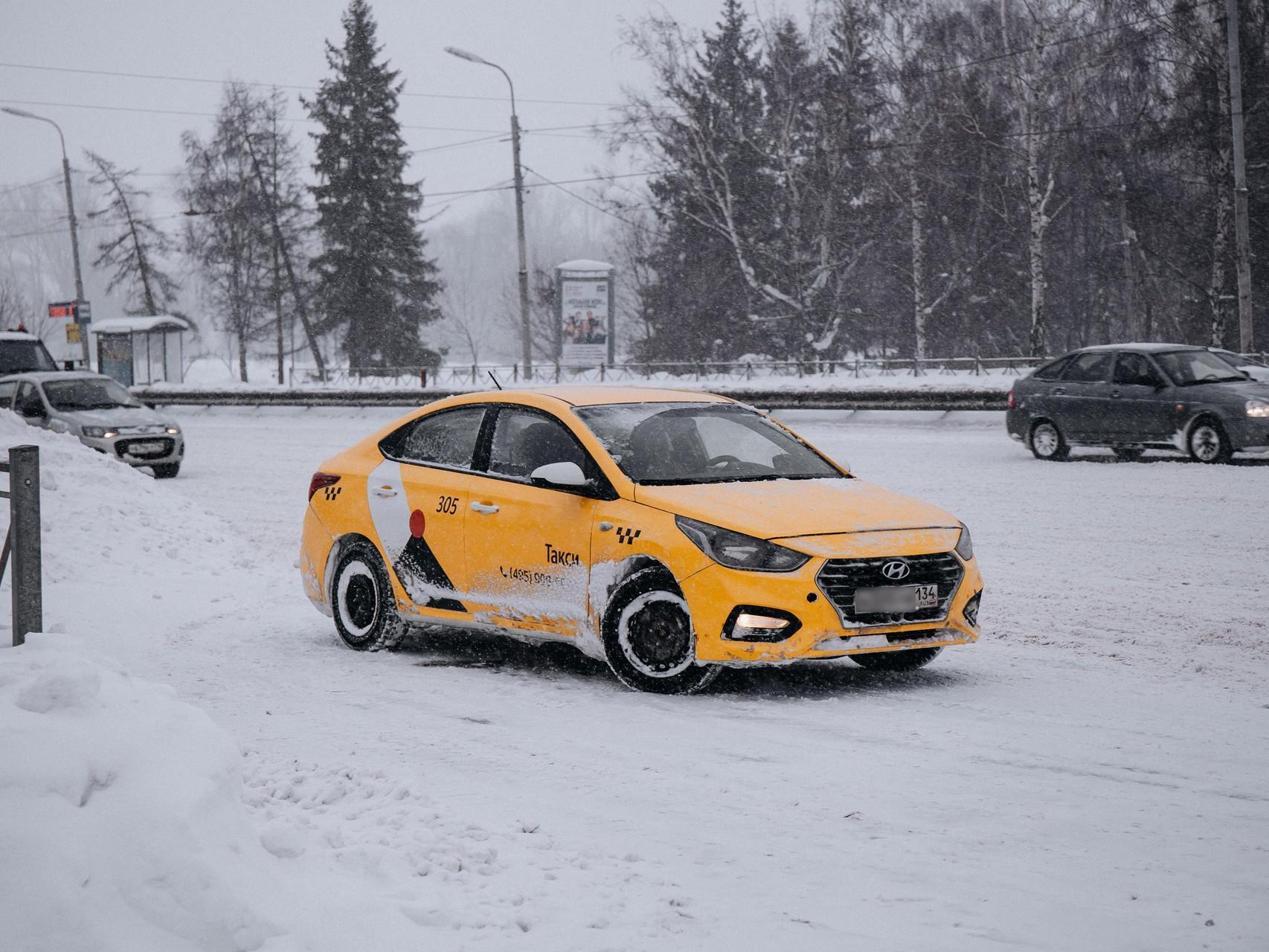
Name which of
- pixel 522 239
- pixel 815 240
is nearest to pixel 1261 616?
pixel 522 239

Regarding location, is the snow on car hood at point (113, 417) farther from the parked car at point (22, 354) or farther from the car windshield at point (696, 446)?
the car windshield at point (696, 446)

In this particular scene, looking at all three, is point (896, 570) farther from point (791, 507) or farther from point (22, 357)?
point (22, 357)

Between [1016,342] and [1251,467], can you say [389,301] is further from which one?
[1251,467]

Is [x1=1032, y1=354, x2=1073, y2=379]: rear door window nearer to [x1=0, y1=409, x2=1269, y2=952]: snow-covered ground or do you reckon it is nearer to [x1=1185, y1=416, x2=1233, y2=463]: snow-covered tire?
[x1=1185, y1=416, x2=1233, y2=463]: snow-covered tire

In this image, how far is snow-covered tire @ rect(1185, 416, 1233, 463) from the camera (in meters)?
18.0

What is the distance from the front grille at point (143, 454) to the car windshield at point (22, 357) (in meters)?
6.75

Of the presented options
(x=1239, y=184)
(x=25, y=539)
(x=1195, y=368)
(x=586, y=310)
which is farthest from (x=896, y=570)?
(x=586, y=310)

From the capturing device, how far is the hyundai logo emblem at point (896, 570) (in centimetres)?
682

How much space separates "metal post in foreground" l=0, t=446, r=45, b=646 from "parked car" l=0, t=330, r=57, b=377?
21624 mm

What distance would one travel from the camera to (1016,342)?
52.1 m

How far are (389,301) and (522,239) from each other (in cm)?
2157

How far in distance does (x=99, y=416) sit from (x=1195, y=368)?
15.7 meters

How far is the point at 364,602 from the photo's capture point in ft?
28.5

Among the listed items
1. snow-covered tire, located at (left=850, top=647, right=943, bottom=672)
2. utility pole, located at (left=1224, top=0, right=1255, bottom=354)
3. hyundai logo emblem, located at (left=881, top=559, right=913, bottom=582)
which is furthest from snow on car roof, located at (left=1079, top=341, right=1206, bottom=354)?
hyundai logo emblem, located at (left=881, top=559, right=913, bottom=582)
